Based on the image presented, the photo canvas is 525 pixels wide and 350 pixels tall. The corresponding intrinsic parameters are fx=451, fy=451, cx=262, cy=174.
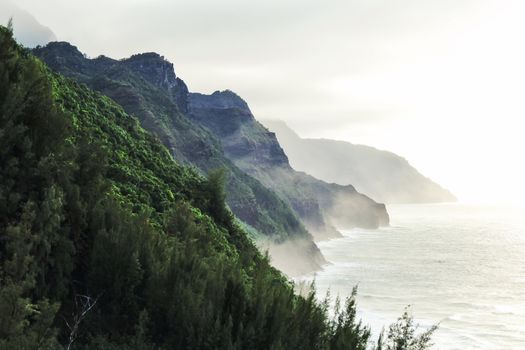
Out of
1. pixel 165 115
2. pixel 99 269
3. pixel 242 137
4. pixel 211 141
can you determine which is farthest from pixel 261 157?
pixel 99 269

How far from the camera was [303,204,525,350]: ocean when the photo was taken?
5422 cm

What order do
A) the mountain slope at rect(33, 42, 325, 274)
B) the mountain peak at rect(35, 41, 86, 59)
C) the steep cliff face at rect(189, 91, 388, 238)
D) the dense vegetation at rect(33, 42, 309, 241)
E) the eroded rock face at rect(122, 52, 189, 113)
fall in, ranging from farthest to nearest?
the steep cliff face at rect(189, 91, 388, 238) → the eroded rock face at rect(122, 52, 189, 113) → the mountain peak at rect(35, 41, 86, 59) → the mountain slope at rect(33, 42, 325, 274) → the dense vegetation at rect(33, 42, 309, 241)

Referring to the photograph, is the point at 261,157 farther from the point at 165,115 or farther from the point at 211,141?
the point at 165,115

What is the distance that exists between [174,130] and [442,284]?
62.6m

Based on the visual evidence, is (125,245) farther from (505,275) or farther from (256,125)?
(256,125)

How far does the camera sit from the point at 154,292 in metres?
15.4

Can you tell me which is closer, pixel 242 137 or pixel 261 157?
pixel 242 137

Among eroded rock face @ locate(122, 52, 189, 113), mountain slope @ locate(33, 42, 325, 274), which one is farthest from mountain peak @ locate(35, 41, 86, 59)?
eroded rock face @ locate(122, 52, 189, 113)

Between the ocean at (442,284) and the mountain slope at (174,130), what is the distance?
37.0 feet

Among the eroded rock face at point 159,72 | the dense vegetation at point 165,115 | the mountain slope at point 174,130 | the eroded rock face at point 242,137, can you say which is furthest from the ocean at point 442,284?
the eroded rock face at point 159,72

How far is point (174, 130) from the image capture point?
99.8m

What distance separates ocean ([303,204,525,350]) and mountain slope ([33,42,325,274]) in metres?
11.3

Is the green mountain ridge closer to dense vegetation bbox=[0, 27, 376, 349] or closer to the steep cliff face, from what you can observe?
the steep cliff face

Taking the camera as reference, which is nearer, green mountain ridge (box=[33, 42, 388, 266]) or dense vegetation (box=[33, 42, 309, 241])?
dense vegetation (box=[33, 42, 309, 241])
